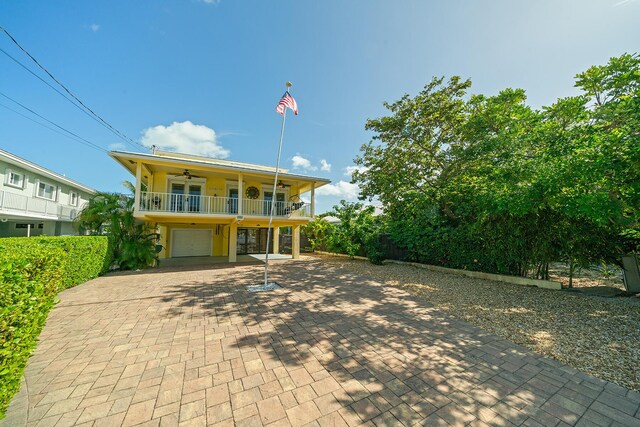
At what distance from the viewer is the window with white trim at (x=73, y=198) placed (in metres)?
17.0

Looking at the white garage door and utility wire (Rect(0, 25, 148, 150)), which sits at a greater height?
utility wire (Rect(0, 25, 148, 150))

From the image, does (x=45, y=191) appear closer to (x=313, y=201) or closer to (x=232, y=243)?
(x=232, y=243)

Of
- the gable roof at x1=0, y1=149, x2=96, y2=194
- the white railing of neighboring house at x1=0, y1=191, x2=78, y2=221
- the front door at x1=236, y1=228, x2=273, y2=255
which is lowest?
the front door at x1=236, y1=228, x2=273, y2=255

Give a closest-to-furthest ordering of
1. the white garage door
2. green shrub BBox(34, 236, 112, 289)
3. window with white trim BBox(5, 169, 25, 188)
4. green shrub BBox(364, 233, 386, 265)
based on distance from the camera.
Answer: green shrub BBox(34, 236, 112, 289), window with white trim BBox(5, 169, 25, 188), green shrub BBox(364, 233, 386, 265), the white garage door

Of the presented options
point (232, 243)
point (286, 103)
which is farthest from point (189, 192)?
point (286, 103)

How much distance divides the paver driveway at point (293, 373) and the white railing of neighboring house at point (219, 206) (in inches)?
249

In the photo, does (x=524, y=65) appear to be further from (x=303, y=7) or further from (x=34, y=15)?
(x=34, y=15)

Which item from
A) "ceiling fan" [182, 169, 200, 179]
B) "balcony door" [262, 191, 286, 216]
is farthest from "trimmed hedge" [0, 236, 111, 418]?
"balcony door" [262, 191, 286, 216]

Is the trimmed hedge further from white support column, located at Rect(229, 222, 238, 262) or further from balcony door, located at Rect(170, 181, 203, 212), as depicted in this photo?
balcony door, located at Rect(170, 181, 203, 212)

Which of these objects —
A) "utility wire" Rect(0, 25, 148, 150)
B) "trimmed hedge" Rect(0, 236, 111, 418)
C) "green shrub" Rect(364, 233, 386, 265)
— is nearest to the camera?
"trimmed hedge" Rect(0, 236, 111, 418)

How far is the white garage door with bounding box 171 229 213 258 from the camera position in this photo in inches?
537

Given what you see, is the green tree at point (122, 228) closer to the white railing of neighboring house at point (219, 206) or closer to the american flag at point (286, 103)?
the white railing of neighboring house at point (219, 206)

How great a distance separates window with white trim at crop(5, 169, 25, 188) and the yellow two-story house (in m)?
5.96

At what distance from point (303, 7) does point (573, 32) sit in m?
7.84
